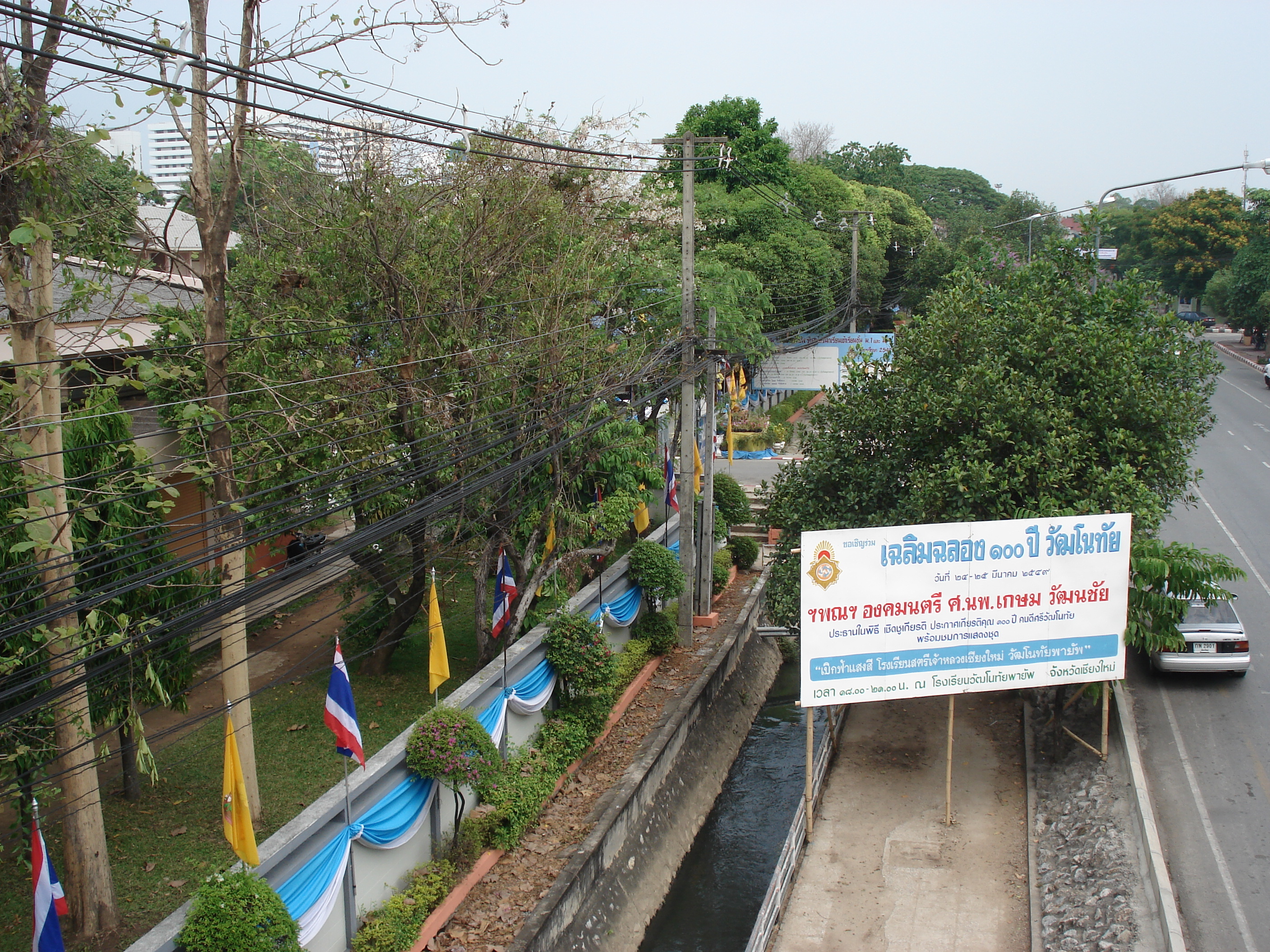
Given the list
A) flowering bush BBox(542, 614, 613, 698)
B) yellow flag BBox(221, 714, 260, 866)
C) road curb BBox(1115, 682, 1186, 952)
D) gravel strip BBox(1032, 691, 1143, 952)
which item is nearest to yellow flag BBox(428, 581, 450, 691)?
flowering bush BBox(542, 614, 613, 698)

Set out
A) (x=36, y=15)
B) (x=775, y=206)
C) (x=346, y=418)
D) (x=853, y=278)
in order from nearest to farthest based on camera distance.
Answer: (x=36, y=15)
(x=346, y=418)
(x=775, y=206)
(x=853, y=278)

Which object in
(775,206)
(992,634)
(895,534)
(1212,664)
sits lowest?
(1212,664)

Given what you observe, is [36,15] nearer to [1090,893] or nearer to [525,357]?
[525,357]

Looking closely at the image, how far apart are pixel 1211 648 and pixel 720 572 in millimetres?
9741

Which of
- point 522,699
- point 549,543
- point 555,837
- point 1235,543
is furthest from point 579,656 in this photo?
point 1235,543

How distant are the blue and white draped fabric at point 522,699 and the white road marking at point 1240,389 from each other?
33.3m

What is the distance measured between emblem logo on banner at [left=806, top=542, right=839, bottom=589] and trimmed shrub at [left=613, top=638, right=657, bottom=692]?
493 cm

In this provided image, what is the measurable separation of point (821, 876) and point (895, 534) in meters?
3.74

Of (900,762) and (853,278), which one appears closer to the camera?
(900,762)

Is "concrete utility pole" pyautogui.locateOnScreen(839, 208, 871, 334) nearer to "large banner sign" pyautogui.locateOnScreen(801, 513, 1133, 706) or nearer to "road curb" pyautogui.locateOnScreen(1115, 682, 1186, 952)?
"road curb" pyautogui.locateOnScreen(1115, 682, 1186, 952)

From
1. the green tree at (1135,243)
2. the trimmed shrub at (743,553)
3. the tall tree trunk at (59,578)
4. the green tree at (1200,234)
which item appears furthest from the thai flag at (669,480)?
the green tree at (1135,243)

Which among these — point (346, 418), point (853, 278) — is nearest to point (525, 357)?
point (346, 418)

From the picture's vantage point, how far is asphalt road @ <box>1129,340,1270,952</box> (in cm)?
916

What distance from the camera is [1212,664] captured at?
520 inches
